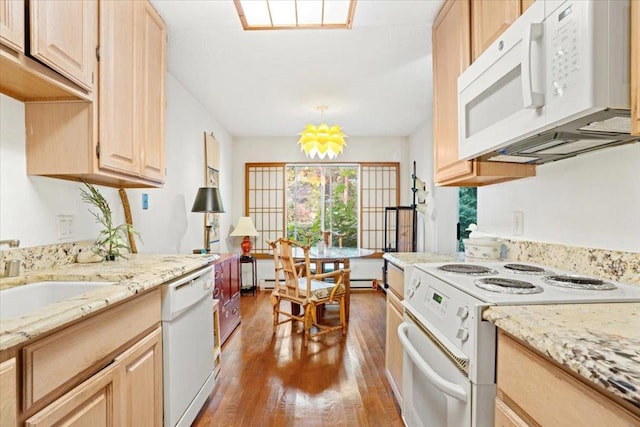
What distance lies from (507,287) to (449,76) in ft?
4.42

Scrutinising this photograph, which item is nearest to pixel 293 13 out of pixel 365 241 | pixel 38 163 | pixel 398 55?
pixel 398 55

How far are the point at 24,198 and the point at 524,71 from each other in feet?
6.68

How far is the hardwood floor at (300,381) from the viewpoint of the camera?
74.5 inches

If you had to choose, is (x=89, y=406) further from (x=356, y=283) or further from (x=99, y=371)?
(x=356, y=283)

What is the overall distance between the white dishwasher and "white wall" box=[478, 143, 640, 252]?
1788mm

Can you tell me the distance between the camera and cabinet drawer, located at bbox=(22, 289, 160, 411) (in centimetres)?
77

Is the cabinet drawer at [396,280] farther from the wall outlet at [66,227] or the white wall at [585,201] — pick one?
the wall outlet at [66,227]

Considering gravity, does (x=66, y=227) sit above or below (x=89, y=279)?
above

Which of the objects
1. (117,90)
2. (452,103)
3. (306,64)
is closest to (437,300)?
(452,103)

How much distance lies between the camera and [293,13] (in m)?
2.01

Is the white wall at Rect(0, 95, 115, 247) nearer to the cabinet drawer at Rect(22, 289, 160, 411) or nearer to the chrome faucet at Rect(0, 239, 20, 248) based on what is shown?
the chrome faucet at Rect(0, 239, 20, 248)

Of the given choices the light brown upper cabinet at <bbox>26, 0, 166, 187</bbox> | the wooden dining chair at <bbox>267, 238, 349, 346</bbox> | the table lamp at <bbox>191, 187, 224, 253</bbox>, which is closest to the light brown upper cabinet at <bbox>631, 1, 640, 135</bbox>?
the light brown upper cabinet at <bbox>26, 0, 166, 187</bbox>

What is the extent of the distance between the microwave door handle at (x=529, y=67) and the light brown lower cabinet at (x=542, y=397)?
72 cm

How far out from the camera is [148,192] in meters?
2.60
